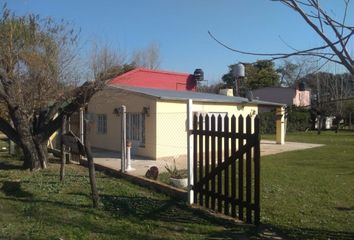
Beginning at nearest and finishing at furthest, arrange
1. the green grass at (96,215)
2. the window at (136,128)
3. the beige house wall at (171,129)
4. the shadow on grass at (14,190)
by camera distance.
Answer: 1. the green grass at (96,215)
2. the shadow on grass at (14,190)
3. the beige house wall at (171,129)
4. the window at (136,128)

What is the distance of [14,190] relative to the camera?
10.1 metres

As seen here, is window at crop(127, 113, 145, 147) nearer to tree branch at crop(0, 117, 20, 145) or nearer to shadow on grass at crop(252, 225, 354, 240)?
tree branch at crop(0, 117, 20, 145)

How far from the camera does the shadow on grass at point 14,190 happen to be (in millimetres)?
9461

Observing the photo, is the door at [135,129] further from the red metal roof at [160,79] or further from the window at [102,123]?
the red metal roof at [160,79]

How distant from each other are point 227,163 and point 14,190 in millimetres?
4932

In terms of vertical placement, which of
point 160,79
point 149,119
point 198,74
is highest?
point 198,74

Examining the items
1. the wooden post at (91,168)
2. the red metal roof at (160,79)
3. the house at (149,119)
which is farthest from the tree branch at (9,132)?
the red metal roof at (160,79)

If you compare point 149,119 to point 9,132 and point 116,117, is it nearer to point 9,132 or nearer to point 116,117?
point 116,117

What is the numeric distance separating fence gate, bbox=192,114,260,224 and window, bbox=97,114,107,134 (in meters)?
13.8

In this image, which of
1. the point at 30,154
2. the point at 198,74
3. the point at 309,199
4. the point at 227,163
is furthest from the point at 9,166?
the point at 198,74

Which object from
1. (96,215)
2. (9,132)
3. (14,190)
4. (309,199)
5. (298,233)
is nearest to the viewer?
(298,233)

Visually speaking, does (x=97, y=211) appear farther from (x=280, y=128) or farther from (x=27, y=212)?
(x=280, y=128)

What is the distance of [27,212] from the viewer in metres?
7.85

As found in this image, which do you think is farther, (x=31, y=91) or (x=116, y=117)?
(x=116, y=117)
